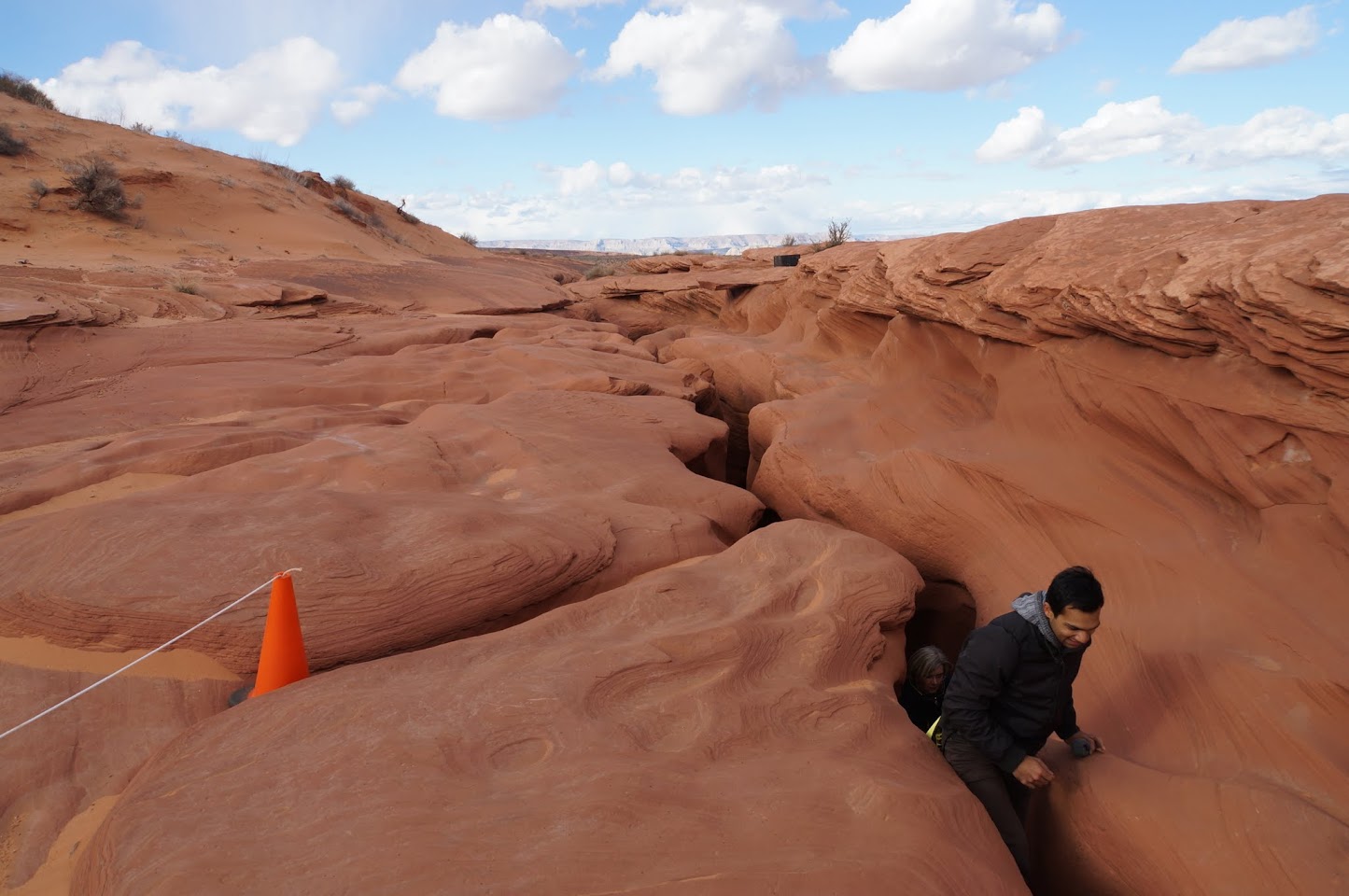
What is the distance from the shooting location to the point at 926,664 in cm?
449

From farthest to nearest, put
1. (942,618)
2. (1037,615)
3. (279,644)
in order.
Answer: (942,618)
(279,644)
(1037,615)

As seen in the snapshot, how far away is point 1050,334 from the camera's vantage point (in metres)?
5.18

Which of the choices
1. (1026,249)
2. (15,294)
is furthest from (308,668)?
(15,294)

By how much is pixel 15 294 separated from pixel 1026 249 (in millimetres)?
9191

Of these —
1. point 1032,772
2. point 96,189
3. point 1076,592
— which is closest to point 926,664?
point 1032,772

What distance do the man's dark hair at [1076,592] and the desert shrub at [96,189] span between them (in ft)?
59.4

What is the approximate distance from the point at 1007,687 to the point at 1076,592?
48cm

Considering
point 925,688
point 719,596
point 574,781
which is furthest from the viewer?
point 925,688

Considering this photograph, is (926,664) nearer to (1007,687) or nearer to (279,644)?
(1007,687)

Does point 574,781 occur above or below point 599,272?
below

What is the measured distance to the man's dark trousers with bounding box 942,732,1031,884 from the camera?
3.09 meters

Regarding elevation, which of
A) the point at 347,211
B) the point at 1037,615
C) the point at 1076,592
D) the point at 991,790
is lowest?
the point at 991,790

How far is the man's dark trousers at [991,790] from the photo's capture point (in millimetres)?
3088

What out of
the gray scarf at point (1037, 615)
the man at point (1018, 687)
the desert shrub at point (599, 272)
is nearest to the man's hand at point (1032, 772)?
the man at point (1018, 687)
